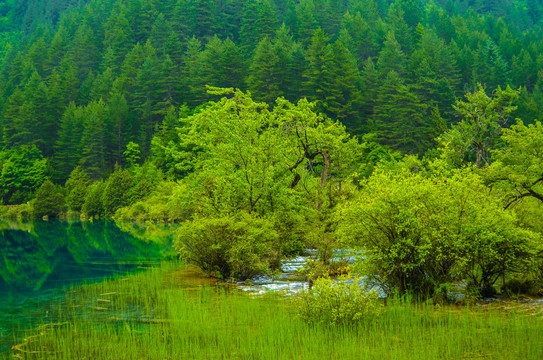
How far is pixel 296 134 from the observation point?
33.1 meters

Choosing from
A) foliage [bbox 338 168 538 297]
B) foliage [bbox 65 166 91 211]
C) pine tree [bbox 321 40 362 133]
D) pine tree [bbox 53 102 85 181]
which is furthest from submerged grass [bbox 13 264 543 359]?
pine tree [bbox 53 102 85 181]

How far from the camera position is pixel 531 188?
25.4m

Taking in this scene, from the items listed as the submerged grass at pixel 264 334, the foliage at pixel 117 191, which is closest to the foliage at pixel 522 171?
the submerged grass at pixel 264 334

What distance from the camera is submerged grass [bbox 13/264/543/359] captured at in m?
13.4

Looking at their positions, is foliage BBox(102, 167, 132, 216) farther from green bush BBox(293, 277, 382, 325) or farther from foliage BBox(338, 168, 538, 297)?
green bush BBox(293, 277, 382, 325)

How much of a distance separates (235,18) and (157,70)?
4705 centimetres

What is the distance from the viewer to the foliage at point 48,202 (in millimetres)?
92000

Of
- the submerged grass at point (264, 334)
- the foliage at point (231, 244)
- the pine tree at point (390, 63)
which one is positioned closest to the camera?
the submerged grass at point (264, 334)

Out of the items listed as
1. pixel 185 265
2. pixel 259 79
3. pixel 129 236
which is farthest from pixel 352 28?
pixel 185 265

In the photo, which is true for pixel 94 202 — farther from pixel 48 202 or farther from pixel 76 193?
pixel 48 202

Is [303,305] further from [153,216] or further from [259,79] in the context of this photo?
[259,79]

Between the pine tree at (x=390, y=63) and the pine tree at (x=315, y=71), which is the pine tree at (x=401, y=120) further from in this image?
the pine tree at (x=390, y=63)

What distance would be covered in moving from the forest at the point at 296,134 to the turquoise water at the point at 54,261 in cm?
599

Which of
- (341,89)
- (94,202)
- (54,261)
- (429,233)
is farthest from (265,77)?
(429,233)
